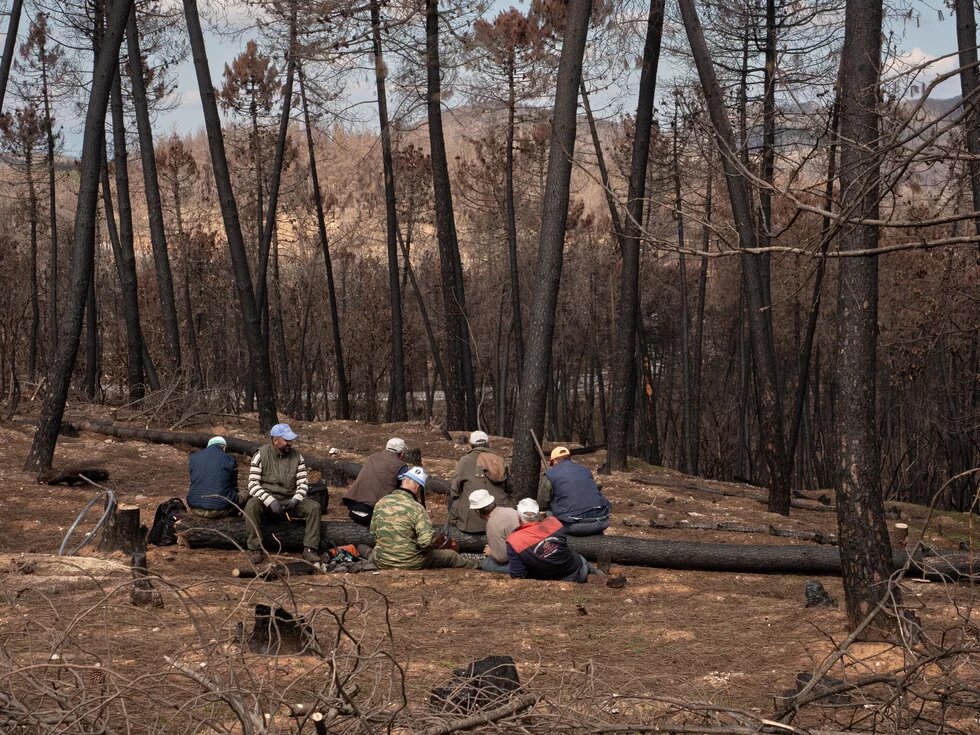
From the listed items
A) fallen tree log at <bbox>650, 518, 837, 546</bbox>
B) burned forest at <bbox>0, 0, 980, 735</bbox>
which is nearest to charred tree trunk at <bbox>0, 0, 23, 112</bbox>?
burned forest at <bbox>0, 0, 980, 735</bbox>

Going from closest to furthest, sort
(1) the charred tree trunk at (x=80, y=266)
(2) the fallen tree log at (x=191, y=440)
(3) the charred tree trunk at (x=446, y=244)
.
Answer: (1) the charred tree trunk at (x=80, y=266) < (2) the fallen tree log at (x=191, y=440) < (3) the charred tree trunk at (x=446, y=244)

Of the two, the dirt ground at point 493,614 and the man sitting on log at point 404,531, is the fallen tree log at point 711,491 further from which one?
the man sitting on log at point 404,531

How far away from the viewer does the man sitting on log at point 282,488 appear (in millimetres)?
10117

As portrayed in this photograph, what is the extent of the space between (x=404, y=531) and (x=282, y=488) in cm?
142

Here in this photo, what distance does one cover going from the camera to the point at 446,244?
20.7 m

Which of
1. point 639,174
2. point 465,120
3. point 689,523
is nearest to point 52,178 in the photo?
point 465,120

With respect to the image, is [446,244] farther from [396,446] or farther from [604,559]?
[604,559]

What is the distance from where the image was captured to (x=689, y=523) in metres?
12.6

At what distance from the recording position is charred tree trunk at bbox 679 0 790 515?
13.6m

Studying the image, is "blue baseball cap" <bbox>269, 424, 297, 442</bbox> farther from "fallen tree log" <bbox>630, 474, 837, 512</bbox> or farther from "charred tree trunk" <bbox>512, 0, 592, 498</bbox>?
"fallen tree log" <bbox>630, 474, 837, 512</bbox>

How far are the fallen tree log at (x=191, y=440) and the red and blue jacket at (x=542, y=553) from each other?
5.41 m

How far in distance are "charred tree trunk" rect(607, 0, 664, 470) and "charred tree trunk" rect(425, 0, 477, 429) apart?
14.0ft

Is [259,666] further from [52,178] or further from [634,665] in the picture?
[52,178]

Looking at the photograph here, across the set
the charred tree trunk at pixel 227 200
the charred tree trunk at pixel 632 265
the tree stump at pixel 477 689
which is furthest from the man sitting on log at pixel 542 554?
the charred tree trunk at pixel 227 200
